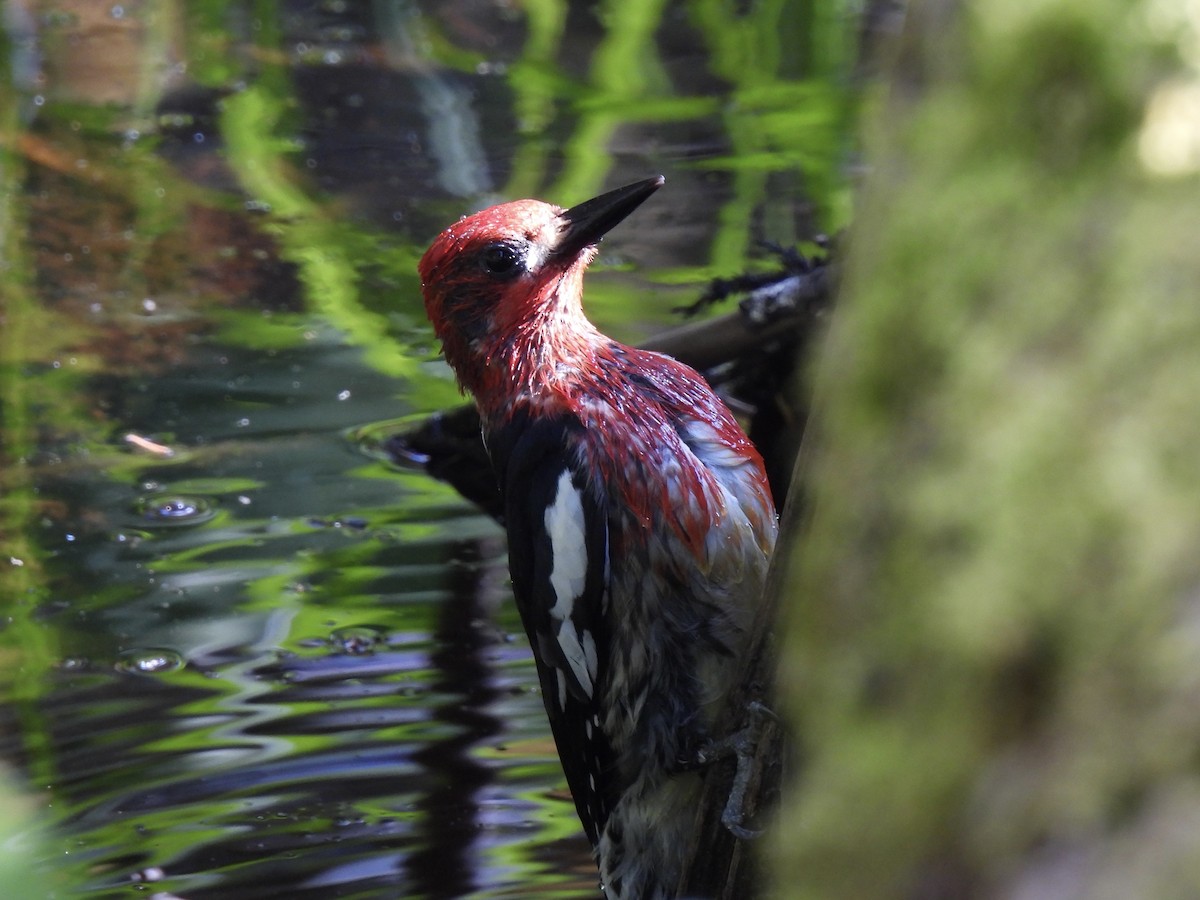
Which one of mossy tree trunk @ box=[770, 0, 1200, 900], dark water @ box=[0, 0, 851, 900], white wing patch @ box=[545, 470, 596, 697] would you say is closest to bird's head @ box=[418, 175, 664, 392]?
white wing patch @ box=[545, 470, 596, 697]

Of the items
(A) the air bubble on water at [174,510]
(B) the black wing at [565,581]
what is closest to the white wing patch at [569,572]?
(B) the black wing at [565,581]

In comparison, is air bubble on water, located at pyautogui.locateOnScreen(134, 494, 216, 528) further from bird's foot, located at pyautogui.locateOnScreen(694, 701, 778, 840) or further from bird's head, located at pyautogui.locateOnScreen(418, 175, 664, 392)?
bird's foot, located at pyautogui.locateOnScreen(694, 701, 778, 840)

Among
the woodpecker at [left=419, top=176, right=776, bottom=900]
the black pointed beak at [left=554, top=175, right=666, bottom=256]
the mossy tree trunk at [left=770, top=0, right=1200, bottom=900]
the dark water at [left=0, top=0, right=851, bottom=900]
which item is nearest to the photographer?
the mossy tree trunk at [left=770, top=0, right=1200, bottom=900]

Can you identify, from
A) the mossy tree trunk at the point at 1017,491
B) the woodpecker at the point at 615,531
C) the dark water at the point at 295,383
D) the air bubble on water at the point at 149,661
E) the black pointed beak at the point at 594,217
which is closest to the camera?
the mossy tree trunk at the point at 1017,491

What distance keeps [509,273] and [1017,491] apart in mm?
1604

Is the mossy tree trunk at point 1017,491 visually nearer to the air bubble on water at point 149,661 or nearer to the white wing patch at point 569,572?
the white wing patch at point 569,572

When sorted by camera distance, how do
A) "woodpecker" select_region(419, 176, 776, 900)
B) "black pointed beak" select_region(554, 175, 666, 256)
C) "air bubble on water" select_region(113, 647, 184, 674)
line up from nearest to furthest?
"woodpecker" select_region(419, 176, 776, 900), "black pointed beak" select_region(554, 175, 666, 256), "air bubble on water" select_region(113, 647, 184, 674)

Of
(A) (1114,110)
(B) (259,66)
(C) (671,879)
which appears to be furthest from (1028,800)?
(B) (259,66)

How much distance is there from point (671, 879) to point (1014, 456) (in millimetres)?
1415

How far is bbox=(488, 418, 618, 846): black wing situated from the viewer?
1825 mm

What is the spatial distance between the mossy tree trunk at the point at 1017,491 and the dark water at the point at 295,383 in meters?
0.39

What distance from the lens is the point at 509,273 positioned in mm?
2100

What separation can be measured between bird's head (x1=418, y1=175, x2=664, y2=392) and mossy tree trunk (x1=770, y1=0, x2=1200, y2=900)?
1.43 m

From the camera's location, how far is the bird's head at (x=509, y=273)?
6.77 ft
